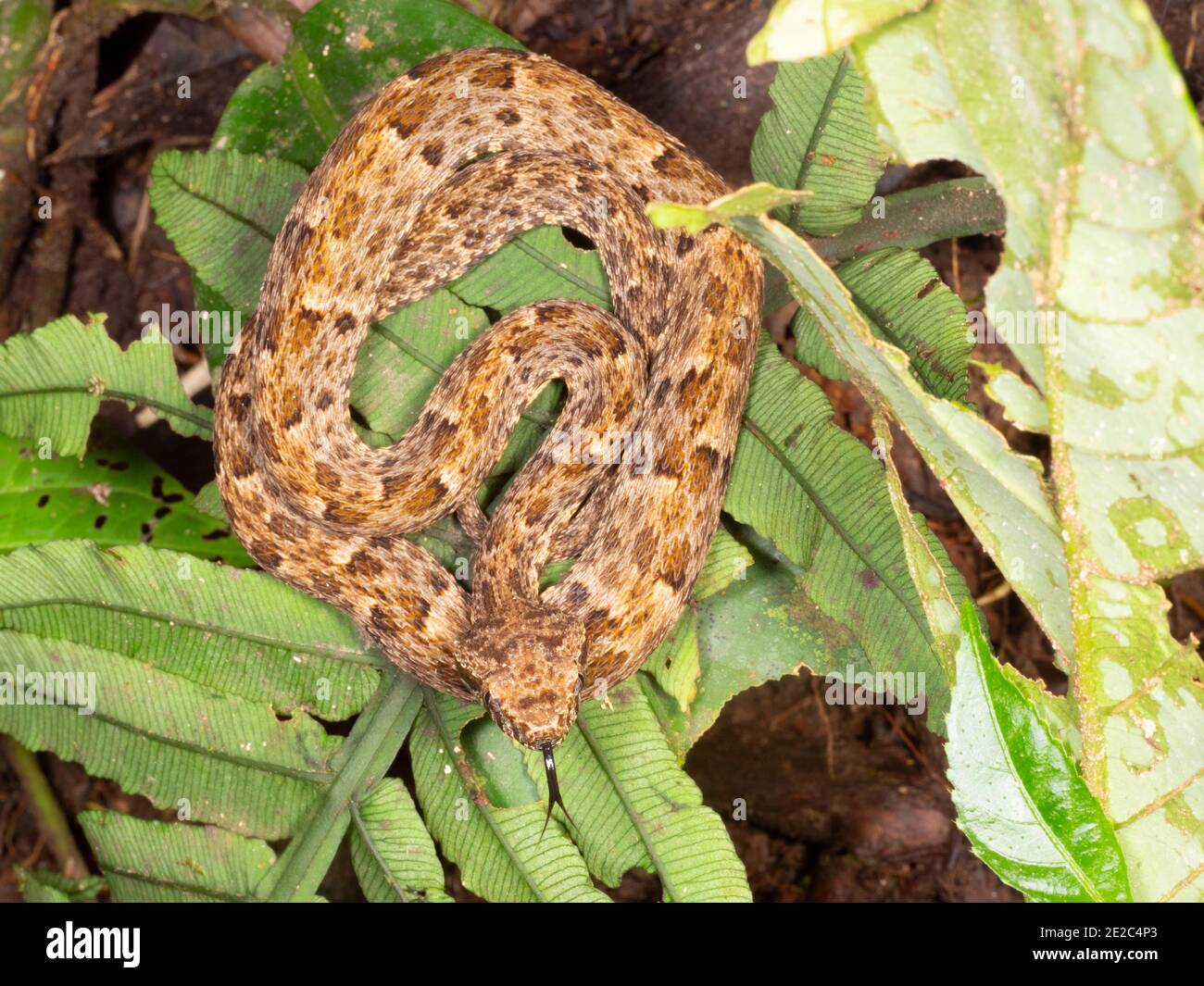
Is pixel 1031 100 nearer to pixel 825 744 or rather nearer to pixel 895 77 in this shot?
pixel 895 77

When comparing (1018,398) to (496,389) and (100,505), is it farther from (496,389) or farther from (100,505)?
(100,505)

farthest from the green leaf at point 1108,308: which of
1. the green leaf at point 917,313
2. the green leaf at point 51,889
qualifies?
the green leaf at point 51,889

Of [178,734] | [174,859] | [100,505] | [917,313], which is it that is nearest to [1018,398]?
[917,313]

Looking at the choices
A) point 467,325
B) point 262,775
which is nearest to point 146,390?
point 467,325

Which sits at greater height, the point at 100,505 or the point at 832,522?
the point at 832,522

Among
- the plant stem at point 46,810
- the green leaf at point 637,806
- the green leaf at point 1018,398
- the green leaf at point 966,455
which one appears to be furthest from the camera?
the plant stem at point 46,810

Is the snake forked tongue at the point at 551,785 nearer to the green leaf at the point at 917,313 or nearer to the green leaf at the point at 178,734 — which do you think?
the green leaf at the point at 178,734
